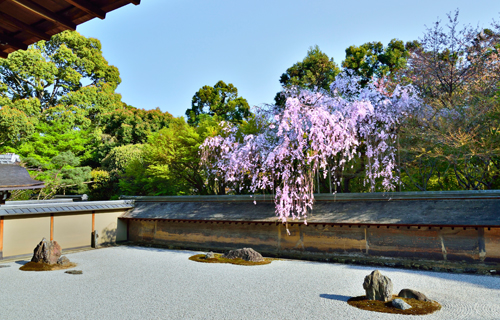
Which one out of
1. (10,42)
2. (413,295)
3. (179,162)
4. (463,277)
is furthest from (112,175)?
(10,42)

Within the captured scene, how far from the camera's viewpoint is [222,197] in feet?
43.3

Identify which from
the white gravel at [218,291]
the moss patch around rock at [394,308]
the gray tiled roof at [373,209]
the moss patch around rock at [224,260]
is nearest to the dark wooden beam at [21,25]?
the white gravel at [218,291]

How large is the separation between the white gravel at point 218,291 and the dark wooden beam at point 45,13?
480cm

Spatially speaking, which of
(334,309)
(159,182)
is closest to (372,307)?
(334,309)

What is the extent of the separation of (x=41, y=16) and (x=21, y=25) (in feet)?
0.94

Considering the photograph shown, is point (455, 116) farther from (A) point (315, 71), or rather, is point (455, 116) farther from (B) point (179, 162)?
(A) point (315, 71)

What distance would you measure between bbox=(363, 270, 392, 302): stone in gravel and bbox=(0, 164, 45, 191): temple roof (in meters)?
8.13

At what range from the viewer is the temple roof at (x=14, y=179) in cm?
887

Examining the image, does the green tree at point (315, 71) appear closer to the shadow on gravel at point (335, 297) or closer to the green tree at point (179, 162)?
the green tree at point (179, 162)

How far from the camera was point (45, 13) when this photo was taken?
2.49m

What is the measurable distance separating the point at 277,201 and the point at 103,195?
60.2 feet

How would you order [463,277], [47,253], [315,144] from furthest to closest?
1. [315,144]
2. [47,253]
3. [463,277]

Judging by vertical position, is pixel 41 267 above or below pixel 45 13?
below

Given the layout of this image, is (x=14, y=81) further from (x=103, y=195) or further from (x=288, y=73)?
(x=288, y=73)
